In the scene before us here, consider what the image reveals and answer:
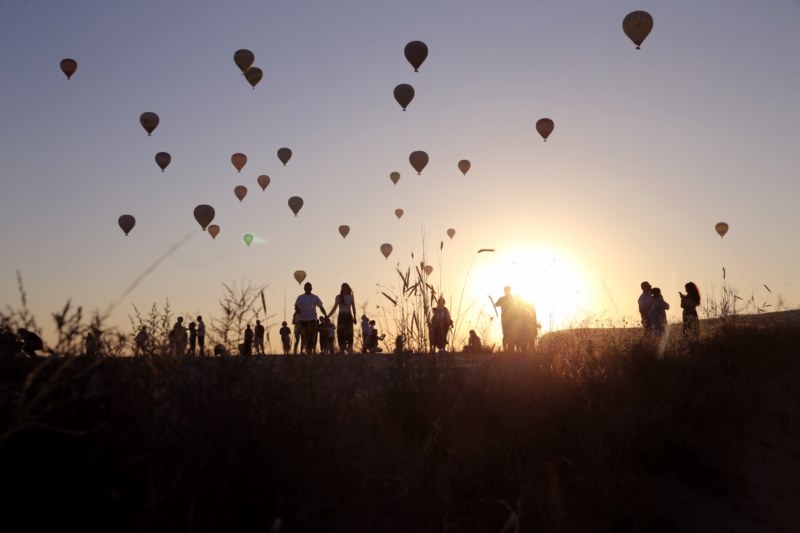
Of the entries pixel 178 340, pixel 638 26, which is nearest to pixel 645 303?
pixel 178 340

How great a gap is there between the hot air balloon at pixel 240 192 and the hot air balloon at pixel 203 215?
10.7 ft

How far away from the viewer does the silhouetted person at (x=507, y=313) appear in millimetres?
17203

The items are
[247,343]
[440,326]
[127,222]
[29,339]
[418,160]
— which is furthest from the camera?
[127,222]

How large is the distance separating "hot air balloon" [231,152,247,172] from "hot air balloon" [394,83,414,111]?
7861 millimetres

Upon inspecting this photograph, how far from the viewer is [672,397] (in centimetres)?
1030

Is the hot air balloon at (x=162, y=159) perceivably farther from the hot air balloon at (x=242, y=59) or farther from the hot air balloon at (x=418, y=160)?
the hot air balloon at (x=418, y=160)

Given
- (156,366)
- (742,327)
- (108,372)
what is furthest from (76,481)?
(742,327)

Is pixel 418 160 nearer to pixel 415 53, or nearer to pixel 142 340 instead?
pixel 415 53

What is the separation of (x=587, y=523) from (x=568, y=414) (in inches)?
66.8

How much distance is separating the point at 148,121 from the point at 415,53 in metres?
10.9

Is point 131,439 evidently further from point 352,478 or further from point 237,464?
point 352,478

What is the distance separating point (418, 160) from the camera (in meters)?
32.3

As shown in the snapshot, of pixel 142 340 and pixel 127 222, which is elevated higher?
pixel 127 222

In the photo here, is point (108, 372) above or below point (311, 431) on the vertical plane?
above
